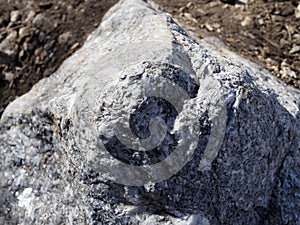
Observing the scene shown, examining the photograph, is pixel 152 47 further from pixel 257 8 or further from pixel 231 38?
pixel 257 8

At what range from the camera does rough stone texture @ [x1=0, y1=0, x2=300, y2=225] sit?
2336 millimetres

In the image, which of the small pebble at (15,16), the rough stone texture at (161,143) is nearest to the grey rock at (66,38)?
the small pebble at (15,16)

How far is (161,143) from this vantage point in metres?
2.32

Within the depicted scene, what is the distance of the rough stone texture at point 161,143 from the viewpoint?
2336mm

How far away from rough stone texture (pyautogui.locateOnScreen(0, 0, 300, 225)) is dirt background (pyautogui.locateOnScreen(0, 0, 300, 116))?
2.80 ft

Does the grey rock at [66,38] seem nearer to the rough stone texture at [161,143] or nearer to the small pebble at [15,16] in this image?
the small pebble at [15,16]

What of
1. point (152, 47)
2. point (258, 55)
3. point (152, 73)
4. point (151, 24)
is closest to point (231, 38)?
point (258, 55)

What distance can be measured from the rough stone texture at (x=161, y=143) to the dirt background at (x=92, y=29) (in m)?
0.85

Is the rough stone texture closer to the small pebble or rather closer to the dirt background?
the dirt background

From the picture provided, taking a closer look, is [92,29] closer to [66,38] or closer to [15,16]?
[66,38]

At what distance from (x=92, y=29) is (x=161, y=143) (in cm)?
213

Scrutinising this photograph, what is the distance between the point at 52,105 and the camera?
9.14 ft

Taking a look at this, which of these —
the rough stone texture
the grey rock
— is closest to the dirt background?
the grey rock

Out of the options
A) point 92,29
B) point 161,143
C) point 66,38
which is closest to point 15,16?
point 66,38
